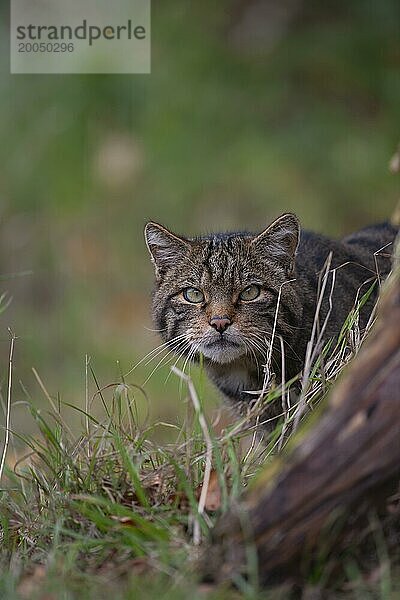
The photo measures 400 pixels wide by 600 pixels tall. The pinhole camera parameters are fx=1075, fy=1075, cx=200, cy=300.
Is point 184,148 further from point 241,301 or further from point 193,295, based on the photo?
point 241,301

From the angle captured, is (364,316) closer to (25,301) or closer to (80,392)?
(80,392)

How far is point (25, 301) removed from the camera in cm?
1009

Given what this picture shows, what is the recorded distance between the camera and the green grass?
2996mm

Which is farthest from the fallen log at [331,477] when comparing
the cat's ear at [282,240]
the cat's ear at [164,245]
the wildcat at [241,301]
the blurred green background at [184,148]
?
the blurred green background at [184,148]

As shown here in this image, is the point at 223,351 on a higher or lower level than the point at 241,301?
lower

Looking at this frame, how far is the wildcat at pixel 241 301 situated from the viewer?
14.9 ft

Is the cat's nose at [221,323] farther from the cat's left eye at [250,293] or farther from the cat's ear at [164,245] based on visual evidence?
the cat's ear at [164,245]

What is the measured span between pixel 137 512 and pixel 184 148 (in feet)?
24.0

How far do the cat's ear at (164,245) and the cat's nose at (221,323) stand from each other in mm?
433

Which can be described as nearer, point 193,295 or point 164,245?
point 193,295

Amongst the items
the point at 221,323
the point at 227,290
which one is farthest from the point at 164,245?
the point at 221,323

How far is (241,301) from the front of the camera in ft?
15.1

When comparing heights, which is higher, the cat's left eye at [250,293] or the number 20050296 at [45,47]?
Answer: the number 20050296 at [45,47]

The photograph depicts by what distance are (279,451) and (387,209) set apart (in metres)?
6.60
